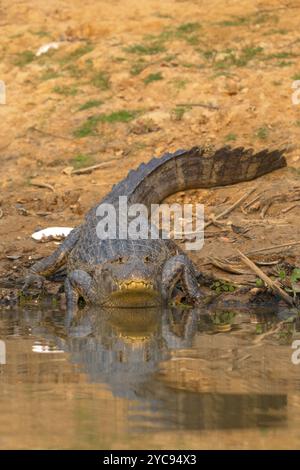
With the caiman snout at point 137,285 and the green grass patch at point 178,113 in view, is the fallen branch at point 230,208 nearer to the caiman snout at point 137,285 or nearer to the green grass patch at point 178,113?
the caiman snout at point 137,285

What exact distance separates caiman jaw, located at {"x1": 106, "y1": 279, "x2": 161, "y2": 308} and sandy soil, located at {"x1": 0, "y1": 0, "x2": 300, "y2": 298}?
0.81 metres

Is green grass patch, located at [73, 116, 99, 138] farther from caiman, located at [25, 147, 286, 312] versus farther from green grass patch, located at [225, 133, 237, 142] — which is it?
caiman, located at [25, 147, 286, 312]

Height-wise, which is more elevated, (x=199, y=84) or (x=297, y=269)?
(x=199, y=84)

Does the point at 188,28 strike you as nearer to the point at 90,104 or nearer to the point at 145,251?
the point at 90,104

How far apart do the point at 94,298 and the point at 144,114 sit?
403cm

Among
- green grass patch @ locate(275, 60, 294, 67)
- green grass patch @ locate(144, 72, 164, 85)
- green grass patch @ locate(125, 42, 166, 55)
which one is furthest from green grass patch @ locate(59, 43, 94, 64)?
green grass patch @ locate(275, 60, 294, 67)

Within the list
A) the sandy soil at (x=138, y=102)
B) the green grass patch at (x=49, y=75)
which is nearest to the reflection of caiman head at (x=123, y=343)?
the sandy soil at (x=138, y=102)

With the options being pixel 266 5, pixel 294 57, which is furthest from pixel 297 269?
pixel 266 5

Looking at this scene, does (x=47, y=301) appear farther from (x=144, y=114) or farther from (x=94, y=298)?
(x=144, y=114)

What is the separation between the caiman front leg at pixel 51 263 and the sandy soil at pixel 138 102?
226 mm

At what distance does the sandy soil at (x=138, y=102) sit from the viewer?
962cm

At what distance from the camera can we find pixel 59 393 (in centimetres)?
480

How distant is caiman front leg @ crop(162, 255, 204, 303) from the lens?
8016 millimetres

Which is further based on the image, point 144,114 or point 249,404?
point 144,114
